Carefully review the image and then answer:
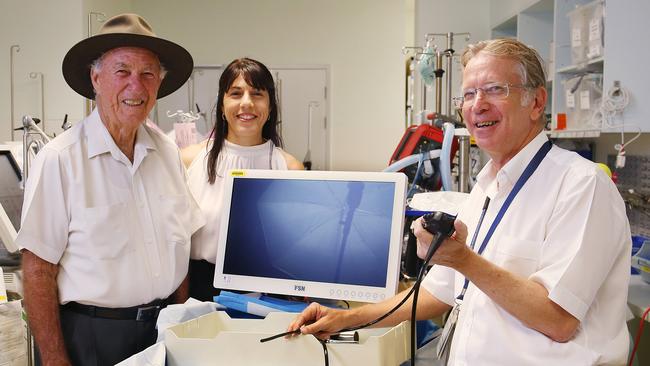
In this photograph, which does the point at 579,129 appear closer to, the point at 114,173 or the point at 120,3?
the point at 114,173

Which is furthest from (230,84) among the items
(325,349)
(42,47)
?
(42,47)

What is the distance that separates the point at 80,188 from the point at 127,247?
8.1 inches

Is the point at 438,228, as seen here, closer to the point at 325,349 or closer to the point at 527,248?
the point at 527,248

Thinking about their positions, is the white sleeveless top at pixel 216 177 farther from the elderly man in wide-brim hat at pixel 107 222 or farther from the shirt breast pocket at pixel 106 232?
the shirt breast pocket at pixel 106 232

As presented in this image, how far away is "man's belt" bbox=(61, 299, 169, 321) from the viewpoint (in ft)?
4.91

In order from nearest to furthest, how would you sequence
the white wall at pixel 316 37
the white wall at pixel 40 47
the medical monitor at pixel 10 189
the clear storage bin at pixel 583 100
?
the medical monitor at pixel 10 189
the clear storage bin at pixel 583 100
the white wall at pixel 40 47
the white wall at pixel 316 37

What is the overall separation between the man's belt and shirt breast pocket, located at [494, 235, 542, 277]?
3.18 feet

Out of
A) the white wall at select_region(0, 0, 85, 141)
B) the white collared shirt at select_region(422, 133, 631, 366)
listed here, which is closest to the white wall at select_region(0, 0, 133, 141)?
the white wall at select_region(0, 0, 85, 141)

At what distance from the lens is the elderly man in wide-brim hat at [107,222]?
1455 mm

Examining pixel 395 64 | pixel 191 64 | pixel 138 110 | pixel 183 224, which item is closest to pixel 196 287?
pixel 183 224

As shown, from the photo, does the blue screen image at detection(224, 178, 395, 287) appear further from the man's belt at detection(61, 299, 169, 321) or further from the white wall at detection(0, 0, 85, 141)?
the white wall at detection(0, 0, 85, 141)

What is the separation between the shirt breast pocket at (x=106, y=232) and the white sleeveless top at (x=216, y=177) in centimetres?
30

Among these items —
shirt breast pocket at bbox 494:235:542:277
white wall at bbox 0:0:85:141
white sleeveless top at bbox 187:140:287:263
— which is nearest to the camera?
shirt breast pocket at bbox 494:235:542:277

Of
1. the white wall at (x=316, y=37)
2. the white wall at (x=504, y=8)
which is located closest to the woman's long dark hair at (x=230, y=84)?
the white wall at (x=504, y=8)
